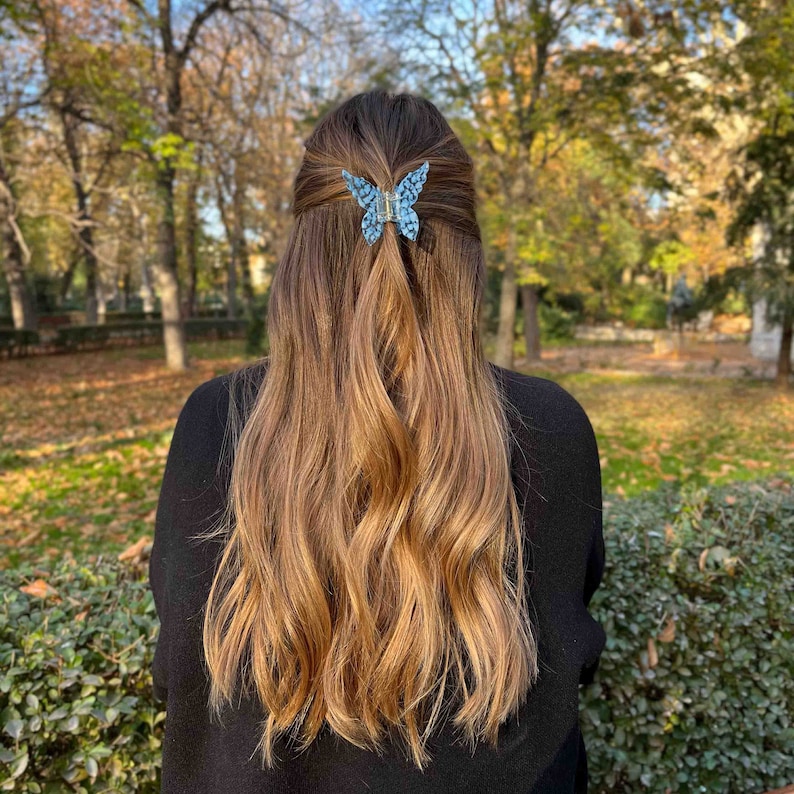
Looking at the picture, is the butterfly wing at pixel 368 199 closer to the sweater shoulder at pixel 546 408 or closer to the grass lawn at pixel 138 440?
the sweater shoulder at pixel 546 408

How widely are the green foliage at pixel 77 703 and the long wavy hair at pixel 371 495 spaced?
738mm

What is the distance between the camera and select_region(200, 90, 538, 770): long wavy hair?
3.86ft

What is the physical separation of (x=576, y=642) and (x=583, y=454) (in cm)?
40

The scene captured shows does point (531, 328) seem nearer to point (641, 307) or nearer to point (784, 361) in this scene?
point (784, 361)

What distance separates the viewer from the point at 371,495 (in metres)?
1.20

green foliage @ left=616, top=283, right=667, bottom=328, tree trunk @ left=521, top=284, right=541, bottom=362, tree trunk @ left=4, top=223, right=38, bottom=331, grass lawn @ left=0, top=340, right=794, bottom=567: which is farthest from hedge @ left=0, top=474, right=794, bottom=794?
green foliage @ left=616, top=283, right=667, bottom=328

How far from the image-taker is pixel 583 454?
1.29 m

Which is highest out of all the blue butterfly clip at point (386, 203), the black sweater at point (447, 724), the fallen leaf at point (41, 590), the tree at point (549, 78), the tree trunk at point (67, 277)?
the tree at point (549, 78)

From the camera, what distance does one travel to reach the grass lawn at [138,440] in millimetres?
5965

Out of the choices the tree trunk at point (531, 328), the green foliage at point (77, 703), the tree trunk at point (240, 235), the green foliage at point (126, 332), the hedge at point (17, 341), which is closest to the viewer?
the green foliage at point (77, 703)

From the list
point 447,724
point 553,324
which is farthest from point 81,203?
point 447,724

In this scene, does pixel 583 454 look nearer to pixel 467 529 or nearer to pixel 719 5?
pixel 467 529

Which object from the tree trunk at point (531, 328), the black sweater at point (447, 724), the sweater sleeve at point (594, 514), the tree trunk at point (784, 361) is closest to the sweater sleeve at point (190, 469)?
the black sweater at point (447, 724)

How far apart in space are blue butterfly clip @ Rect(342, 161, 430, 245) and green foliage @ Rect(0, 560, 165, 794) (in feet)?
4.62
